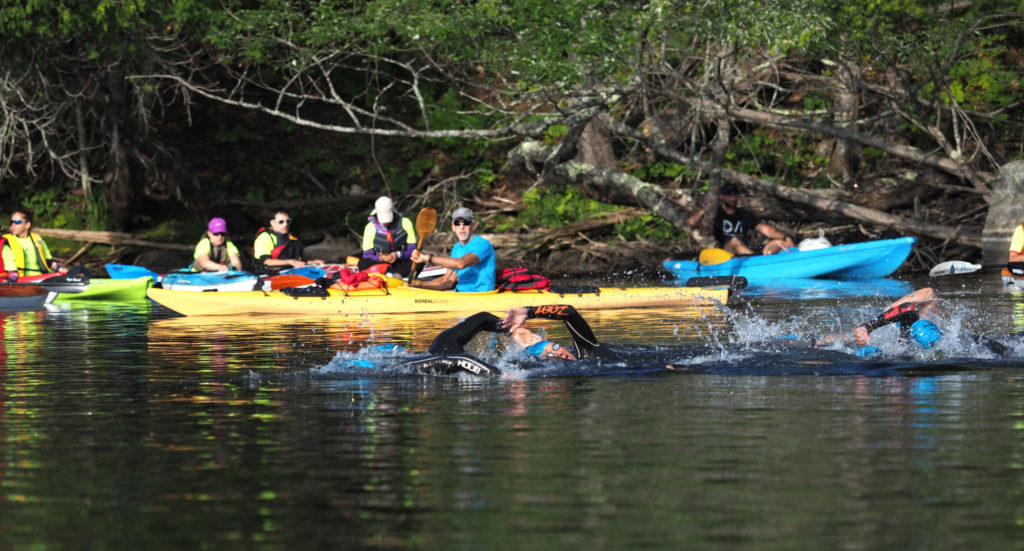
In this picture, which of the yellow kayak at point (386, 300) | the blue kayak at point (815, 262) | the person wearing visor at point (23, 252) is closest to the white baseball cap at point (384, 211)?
the yellow kayak at point (386, 300)

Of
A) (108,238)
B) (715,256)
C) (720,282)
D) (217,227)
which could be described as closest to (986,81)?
(715,256)

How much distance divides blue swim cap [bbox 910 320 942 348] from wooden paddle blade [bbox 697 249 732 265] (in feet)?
33.5

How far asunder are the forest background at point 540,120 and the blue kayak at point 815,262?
1.21 metres

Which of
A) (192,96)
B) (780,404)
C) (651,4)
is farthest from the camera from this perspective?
(192,96)

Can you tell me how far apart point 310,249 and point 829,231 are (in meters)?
9.26

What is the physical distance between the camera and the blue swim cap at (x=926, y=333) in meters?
8.96

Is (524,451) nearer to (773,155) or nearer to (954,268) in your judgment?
(954,268)

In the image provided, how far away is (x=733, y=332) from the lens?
1205 centimetres

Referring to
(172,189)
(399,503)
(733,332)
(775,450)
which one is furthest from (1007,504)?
(172,189)

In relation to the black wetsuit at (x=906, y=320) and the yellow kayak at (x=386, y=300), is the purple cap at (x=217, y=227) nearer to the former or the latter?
the yellow kayak at (x=386, y=300)

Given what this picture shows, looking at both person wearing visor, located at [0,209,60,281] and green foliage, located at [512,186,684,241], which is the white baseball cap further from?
green foliage, located at [512,186,684,241]

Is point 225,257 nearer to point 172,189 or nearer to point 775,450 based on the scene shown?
point 172,189

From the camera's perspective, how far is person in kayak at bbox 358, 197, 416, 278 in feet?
53.1

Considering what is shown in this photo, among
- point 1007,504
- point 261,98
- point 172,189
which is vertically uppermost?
point 261,98
